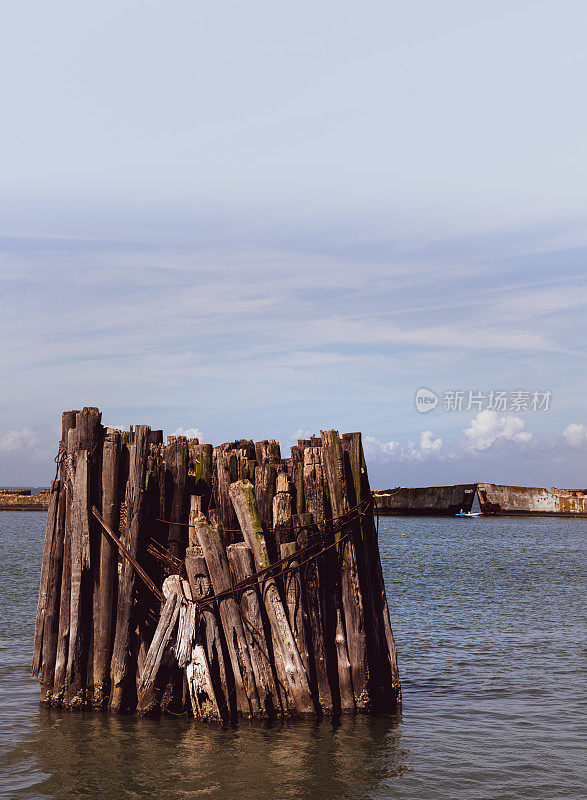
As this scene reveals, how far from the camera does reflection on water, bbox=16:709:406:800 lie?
8844 mm

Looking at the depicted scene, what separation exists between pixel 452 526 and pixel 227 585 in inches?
2988

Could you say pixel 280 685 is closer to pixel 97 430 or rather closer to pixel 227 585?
pixel 227 585

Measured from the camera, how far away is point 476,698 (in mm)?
13070

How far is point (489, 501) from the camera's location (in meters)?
97.4

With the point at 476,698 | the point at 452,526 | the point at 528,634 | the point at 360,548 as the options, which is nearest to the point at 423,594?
the point at 528,634

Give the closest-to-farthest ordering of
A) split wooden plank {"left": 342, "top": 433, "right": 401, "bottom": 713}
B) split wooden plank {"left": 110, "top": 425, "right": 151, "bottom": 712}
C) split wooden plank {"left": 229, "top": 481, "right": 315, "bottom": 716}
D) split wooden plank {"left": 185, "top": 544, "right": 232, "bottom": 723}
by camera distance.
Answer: split wooden plank {"left": 229, "top": 481, "right": 315, "bottom": 716} → split wooden plank {"left": 185, "top": 544, "right": 232, "bottom": 723} → split wooden plank {"left": 110, "top": 425, "right": 151, "bottom": 712} → split wooden plank {"left": 342, "top": 433, "right": 401, "bottom": 713}

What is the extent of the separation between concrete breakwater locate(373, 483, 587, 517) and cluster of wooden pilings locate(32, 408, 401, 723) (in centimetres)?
8330

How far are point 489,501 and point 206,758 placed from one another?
91912 millimetres

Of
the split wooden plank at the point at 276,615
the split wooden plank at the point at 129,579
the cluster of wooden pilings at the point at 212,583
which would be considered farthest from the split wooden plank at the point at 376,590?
the split wooden plank at the point at 129,579

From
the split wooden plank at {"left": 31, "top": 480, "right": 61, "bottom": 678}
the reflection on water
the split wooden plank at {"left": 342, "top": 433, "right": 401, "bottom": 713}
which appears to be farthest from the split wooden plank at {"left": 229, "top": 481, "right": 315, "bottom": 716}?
the split wooden plank at {"left": 31, "top": 480, "right": 61, "bottom": 678}

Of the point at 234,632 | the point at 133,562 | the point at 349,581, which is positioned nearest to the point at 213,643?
the point at 234,632

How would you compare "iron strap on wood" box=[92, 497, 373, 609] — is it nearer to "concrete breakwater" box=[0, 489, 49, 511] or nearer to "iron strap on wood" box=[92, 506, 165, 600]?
"iron strap on wood" box=[92, 506, 165, 600]

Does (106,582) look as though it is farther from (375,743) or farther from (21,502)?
(21,502)

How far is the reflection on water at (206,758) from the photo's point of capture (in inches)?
348
